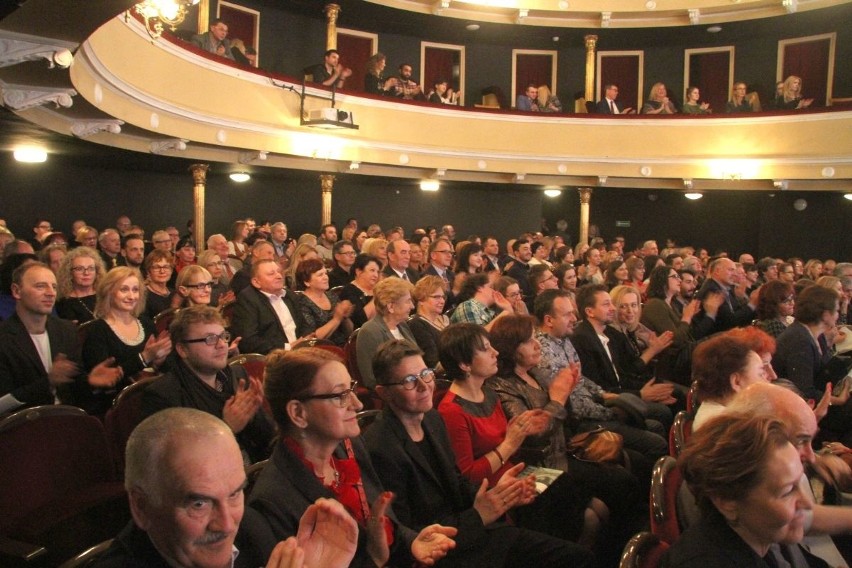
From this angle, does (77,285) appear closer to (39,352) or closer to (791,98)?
(39,352)

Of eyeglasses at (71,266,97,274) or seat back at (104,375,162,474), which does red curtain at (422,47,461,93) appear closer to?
eyeglasses at (71,266,97,274)

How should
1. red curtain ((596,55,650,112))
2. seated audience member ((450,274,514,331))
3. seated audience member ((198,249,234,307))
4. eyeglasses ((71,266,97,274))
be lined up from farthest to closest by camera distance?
1. red curtain ((596,55,650,112))
2. seated audience member ((198,249,234,307))
3. seated audience member ((450,274,514,331))
4. eyeglasses ((71,266,97,274))

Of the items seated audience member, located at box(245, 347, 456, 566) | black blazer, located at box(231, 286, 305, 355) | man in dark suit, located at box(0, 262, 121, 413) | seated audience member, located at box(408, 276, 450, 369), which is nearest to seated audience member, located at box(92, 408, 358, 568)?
seated audience member, located at box(245, 347, 456, 566)

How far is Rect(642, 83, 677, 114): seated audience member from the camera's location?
1356 cm

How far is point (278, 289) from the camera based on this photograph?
15.0 ft

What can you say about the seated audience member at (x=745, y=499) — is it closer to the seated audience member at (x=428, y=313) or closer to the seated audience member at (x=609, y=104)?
the seated audience member at (x=428, y=313)

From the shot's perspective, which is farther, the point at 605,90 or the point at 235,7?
the point at 605,90

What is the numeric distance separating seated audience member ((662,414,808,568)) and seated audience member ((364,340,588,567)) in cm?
72

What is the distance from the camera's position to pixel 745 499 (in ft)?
5.44

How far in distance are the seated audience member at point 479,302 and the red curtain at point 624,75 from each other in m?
11.1

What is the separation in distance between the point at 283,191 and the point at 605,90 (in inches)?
259

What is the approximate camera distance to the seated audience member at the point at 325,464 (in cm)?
191

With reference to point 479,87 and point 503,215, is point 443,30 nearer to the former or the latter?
point 479,87

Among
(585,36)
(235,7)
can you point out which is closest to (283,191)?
(235,7)
